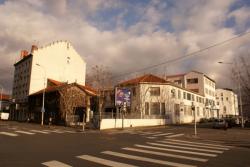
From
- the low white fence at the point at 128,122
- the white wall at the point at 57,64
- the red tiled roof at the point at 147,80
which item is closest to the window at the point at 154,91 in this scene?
the red tiled roof at the point at 147,80

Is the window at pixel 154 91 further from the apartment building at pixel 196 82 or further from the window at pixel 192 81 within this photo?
the window at pixel 192 81

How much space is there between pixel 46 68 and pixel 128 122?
2796 centimetres

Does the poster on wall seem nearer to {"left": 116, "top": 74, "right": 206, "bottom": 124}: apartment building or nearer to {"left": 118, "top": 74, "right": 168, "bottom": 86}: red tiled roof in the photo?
{"left": 116, "top": 74, "right": 206, "bottom": 124}: apartment building

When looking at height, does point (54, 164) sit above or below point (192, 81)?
below

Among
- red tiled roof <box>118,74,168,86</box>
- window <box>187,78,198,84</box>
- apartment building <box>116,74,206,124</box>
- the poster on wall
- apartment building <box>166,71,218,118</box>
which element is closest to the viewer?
the poster on wall

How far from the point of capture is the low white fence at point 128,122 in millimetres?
33469

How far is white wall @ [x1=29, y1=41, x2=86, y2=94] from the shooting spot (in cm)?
5738

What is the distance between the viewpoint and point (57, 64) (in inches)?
2356

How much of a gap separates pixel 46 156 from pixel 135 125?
29.7 m

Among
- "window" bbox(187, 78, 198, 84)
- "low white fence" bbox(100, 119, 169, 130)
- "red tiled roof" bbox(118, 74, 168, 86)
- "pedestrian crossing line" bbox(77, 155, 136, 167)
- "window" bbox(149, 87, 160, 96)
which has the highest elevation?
"window" bbox(187, 78, 198, 84)

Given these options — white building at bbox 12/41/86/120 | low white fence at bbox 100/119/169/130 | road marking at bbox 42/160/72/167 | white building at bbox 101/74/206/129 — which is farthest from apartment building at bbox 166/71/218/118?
road marking at bbox 42/160/72/167

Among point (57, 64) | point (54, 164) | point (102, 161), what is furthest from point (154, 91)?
point (54, 164)

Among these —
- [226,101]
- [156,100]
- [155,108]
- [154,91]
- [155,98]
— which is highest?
[226,101]

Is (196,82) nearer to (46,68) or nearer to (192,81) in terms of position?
(192,81)
